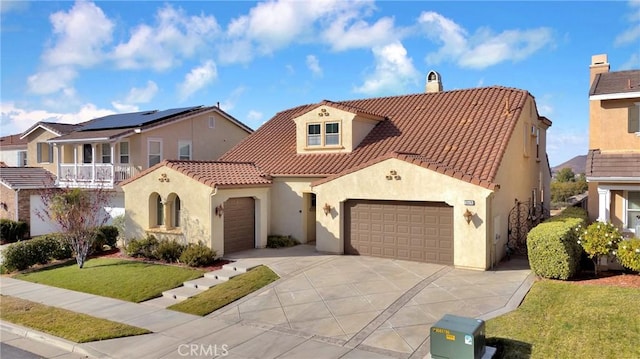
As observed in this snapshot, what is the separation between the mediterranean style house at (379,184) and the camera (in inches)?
596

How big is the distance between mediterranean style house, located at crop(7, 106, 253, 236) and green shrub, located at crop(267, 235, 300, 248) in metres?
9.61

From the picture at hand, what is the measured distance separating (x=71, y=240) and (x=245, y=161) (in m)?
8.98

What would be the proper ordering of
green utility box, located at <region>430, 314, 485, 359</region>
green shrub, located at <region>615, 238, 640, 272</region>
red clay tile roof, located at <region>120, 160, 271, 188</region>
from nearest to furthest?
green utility box, located at <region>430, 314, 485, 359</region>, green shrub, located at <region>615, 238, 640, 272</region>, red clay tile roof, located at <region>120, 160, 271, 188</region>

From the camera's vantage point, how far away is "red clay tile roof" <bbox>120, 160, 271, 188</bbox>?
1712 centimetres

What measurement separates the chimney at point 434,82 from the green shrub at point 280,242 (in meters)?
12.4

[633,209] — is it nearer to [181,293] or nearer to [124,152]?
[181,293]

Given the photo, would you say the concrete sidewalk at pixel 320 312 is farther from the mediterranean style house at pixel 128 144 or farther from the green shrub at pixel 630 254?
the mediterranean style house at pixel 128 144

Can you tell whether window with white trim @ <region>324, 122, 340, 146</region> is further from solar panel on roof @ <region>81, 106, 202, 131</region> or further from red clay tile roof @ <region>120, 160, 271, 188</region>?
solar panel on roof @ <region>81, 106, 202, 131</region>

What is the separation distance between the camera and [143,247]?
1777 centimetres

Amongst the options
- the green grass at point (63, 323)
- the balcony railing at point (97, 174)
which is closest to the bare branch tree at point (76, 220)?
the green grass at point (63, 323)

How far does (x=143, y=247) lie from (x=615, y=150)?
61.6 ft

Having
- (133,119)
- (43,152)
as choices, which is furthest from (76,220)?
(43,152)

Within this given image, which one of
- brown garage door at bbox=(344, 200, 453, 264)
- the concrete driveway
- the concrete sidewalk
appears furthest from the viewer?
brown garage door at bbox=(344, 200, 453, 264)

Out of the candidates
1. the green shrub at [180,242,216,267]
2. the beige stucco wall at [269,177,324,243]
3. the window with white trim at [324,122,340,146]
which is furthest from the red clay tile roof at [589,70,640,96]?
the green shrub at [180,242,216,267]
